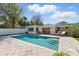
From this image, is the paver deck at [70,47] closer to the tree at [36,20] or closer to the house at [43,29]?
the house at [43,29]

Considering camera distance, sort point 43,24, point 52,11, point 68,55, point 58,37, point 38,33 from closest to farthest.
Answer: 1. point 68,55
2. point 52,11
3. point 43,24
4. point 38,33
5. point 58,37

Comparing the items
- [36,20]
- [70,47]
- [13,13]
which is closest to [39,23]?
[36,20]

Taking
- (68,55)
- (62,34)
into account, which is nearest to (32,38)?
(62,34)

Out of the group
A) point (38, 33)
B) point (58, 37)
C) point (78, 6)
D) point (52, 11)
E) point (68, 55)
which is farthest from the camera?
point (58, 37)

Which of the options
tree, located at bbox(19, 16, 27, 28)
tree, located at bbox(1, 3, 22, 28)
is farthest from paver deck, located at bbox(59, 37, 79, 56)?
tree, located at bbox(1, 3, 22, 28)

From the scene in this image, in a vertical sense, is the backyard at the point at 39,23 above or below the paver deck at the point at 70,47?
above

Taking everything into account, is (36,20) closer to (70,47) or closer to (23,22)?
(23,22)

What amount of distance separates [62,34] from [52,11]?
7.77ft

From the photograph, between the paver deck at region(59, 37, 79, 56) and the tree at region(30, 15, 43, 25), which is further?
the tree at region(30, 15, 43, 25)

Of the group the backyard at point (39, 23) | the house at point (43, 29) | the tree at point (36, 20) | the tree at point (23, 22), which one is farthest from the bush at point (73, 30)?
the tree at point (23, 22)

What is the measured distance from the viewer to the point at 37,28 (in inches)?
381

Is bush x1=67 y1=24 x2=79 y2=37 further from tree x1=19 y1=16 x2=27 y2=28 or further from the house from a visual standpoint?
tree x1=19 y1=16 x2=27 y2=28

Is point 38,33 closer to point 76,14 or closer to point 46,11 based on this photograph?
point 46,11

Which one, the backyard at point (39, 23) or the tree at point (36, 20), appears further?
the tree at point (36, 20)
